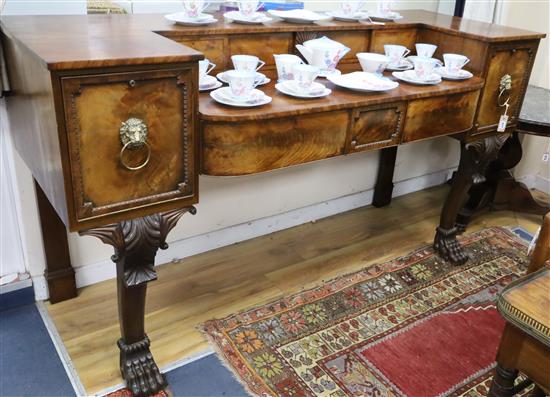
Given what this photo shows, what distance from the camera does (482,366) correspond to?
169 cm

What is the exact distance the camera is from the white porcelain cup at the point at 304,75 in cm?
147

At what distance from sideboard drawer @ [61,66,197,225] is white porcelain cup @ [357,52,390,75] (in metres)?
0.75

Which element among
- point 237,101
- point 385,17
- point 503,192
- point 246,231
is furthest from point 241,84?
point 503,192

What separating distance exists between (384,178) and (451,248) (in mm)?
534

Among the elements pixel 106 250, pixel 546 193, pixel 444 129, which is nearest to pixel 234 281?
pixel 106 250

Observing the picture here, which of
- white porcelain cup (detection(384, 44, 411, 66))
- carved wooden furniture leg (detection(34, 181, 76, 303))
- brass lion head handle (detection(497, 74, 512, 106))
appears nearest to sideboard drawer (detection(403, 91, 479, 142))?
brass lion head handle (detection(497, 74, 512, 106))

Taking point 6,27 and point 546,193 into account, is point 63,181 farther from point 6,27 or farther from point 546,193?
point 546,193

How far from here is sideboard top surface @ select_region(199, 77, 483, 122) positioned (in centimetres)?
132

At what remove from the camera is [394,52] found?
1854 mm

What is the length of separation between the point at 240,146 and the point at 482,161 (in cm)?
115

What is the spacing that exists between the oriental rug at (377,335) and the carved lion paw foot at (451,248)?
1.4 inches

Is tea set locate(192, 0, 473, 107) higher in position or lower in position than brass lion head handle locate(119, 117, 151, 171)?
higher

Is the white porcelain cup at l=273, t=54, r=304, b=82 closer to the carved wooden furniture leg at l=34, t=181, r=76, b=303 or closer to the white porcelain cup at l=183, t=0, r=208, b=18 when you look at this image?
the white porcelain cup at l=183, t=0, r=208, b=18

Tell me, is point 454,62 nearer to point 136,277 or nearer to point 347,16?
point 347,16
